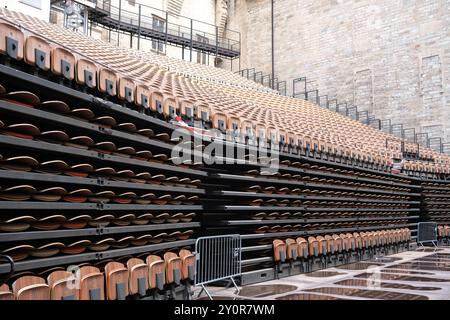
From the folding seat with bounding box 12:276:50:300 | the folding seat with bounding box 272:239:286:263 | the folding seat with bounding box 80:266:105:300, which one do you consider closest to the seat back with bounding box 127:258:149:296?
the folding seat with bounding box 80:266:105:300

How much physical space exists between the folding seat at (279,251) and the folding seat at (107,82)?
391cm

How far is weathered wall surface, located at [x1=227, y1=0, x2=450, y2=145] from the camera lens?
55.4ft

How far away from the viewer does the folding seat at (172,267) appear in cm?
485

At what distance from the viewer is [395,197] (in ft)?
37.9

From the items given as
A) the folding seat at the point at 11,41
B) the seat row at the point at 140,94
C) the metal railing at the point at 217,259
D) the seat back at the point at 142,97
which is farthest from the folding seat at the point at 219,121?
the folding seat at the point at 11,41

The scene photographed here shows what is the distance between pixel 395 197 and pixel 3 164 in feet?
33.8

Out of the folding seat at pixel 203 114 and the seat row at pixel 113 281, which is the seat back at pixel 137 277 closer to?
the seat row at pixel 113 281

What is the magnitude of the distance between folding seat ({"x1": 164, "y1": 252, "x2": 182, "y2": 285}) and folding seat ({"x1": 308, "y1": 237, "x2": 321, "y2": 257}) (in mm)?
3607

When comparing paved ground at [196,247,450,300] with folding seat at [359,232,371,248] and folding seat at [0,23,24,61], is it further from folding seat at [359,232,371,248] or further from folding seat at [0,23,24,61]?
folding seat at [0,23,24,61]

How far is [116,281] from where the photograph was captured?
4.03 metres

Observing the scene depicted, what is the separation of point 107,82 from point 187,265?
89.9 inches

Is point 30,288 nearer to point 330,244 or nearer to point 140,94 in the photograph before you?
point 140,94

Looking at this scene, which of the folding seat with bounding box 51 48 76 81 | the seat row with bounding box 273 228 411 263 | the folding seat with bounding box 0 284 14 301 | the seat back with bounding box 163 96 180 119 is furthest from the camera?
the seat row with bounding box 273 228 411 263

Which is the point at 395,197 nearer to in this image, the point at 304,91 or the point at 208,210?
the point at 208,210
